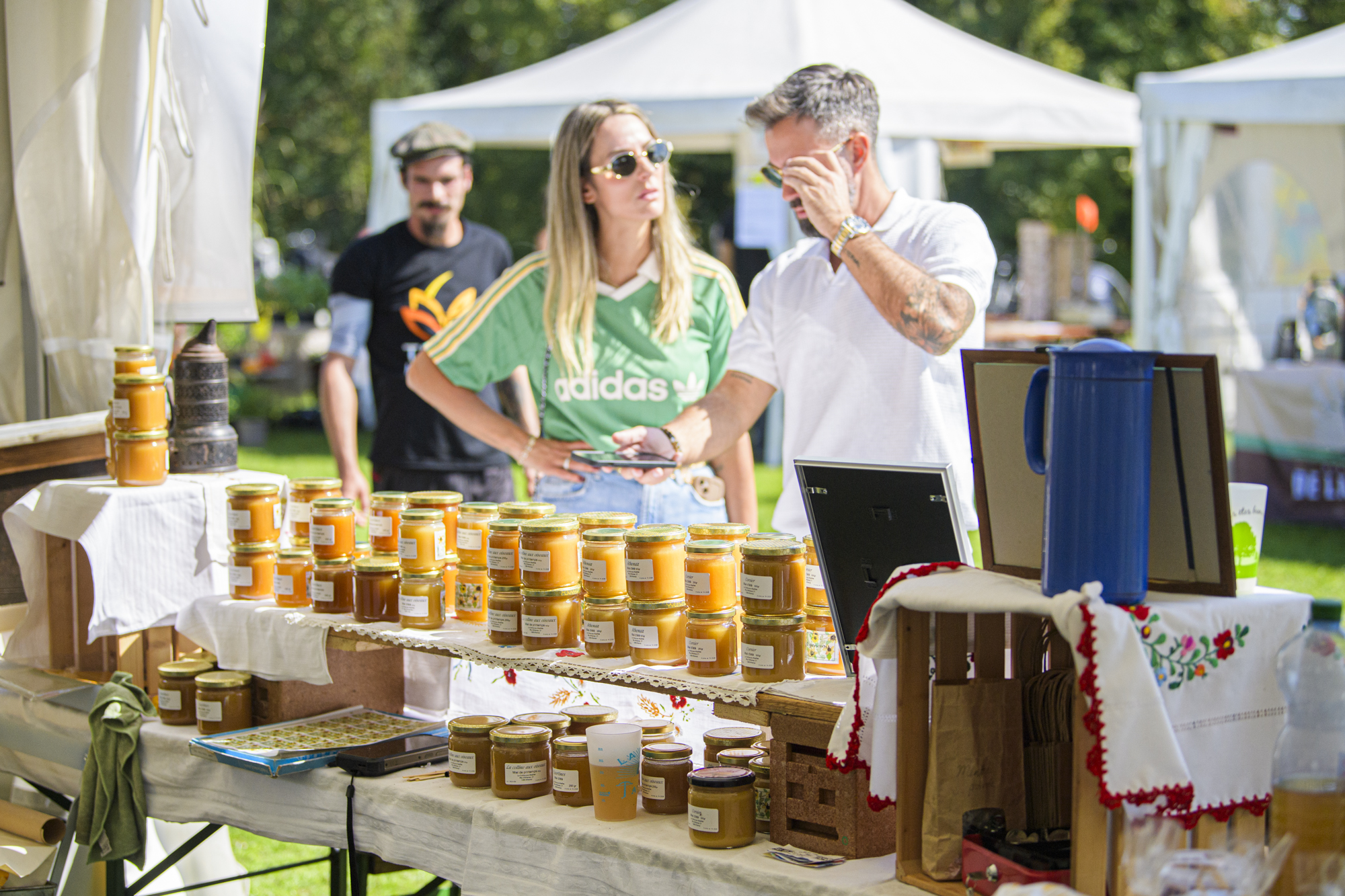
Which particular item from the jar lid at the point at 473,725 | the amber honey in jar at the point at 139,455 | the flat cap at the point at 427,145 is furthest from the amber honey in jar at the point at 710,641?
→ the flat cap at the point at 427,145

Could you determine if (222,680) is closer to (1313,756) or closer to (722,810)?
(722,810)

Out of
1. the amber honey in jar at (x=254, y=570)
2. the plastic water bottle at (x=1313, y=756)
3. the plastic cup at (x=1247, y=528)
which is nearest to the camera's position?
the plastic water bottle at (x=1313, y=756)

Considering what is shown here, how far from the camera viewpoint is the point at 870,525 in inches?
Answer: 74.6

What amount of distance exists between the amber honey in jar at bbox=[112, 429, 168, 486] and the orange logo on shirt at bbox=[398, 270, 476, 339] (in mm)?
1515

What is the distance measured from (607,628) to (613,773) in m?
0.23

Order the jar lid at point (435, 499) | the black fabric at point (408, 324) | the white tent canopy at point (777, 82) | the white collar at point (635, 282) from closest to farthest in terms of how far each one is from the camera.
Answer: the jar lid at point (435, 499) < the white collar at point (635, 282) < the black fabric at point (408, 324) < the white tent canopy at point (777, 82)

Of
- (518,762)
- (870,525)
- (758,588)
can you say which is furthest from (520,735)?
(870,525)

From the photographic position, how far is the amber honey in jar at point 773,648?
2.00 metres

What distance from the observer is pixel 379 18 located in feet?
64.5

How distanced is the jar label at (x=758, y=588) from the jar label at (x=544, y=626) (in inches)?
14.8

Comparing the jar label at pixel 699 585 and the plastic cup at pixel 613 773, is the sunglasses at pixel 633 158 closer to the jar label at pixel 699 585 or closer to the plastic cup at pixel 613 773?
the jar label at pixel 699 585

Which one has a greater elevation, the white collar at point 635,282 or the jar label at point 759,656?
the white collar at point 635,282

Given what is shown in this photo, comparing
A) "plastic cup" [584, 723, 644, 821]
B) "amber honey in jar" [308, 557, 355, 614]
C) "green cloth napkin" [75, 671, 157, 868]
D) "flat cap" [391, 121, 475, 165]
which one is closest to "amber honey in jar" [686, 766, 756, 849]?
"plastic cup" [584, 723, 644, 821]

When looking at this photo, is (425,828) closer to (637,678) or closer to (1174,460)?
(637,678)
